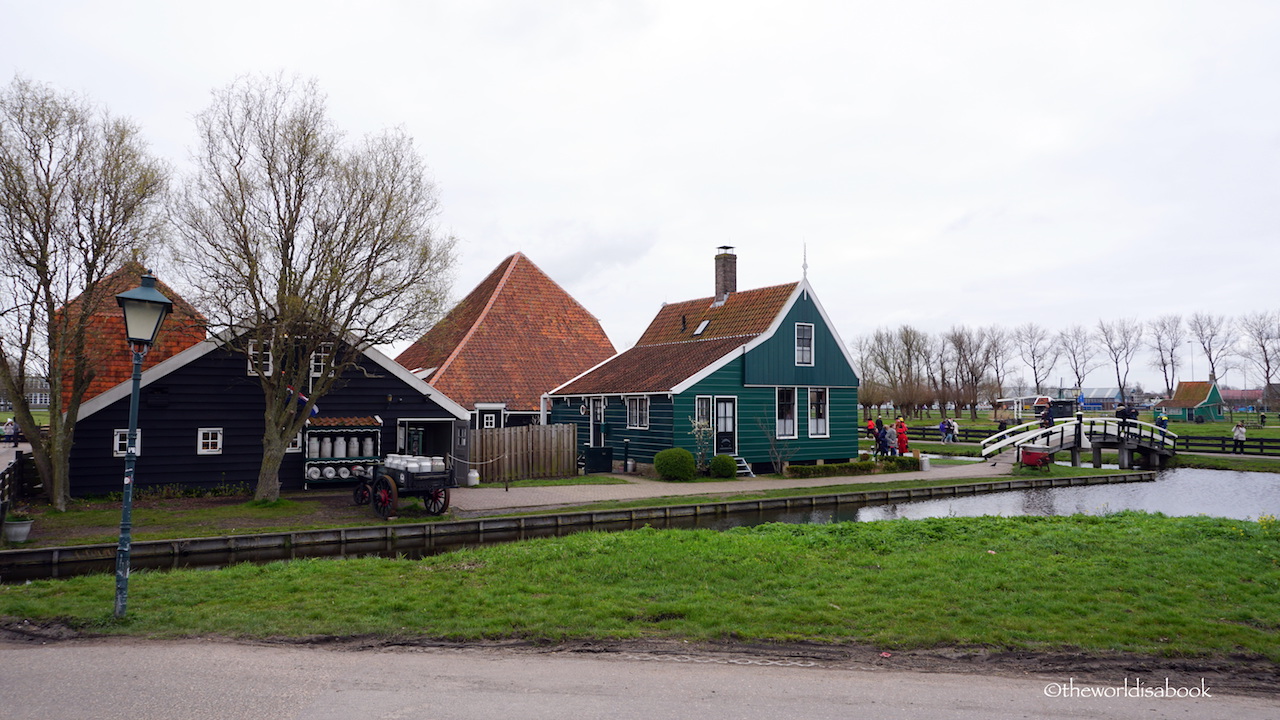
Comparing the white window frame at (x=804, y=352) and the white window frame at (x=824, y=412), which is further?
the white window frame at (x=824, y=412)

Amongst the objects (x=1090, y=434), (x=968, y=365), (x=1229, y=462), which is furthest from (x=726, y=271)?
(x=968, y=365)

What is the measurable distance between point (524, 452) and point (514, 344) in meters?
9.89

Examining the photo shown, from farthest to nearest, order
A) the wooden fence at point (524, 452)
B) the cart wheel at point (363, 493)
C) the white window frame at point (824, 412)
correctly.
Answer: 1. the white window frame at point (824, 412)
2. the wooden fence at point (524, 452)
3. the cart wheel at point (363, 493)

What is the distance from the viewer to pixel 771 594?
959cm

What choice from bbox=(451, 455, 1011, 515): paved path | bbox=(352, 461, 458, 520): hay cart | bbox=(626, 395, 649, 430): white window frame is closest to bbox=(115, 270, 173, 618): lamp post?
bbox=(352, 461, 458, 520): hay cart

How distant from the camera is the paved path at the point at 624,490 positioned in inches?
774

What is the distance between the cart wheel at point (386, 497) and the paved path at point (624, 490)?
1.66m

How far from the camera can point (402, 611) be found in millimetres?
9086

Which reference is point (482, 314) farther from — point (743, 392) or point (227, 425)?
point (227, 425)

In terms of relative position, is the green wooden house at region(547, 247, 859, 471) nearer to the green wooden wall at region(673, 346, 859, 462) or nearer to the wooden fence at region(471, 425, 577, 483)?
the green wooden wall at region(673, 346, 859, 462)

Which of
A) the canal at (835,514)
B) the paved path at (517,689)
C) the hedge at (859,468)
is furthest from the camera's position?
the hedge at (859,468)

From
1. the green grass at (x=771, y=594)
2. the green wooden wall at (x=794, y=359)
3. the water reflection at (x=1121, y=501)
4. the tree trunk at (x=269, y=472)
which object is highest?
the green wooden wall at (x=794, y=359)

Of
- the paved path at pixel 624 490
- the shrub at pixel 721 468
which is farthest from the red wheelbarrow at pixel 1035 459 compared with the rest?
the shrub at pixel 721 468

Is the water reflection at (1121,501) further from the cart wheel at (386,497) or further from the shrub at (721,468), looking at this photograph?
the cart wheel at (386,497)
